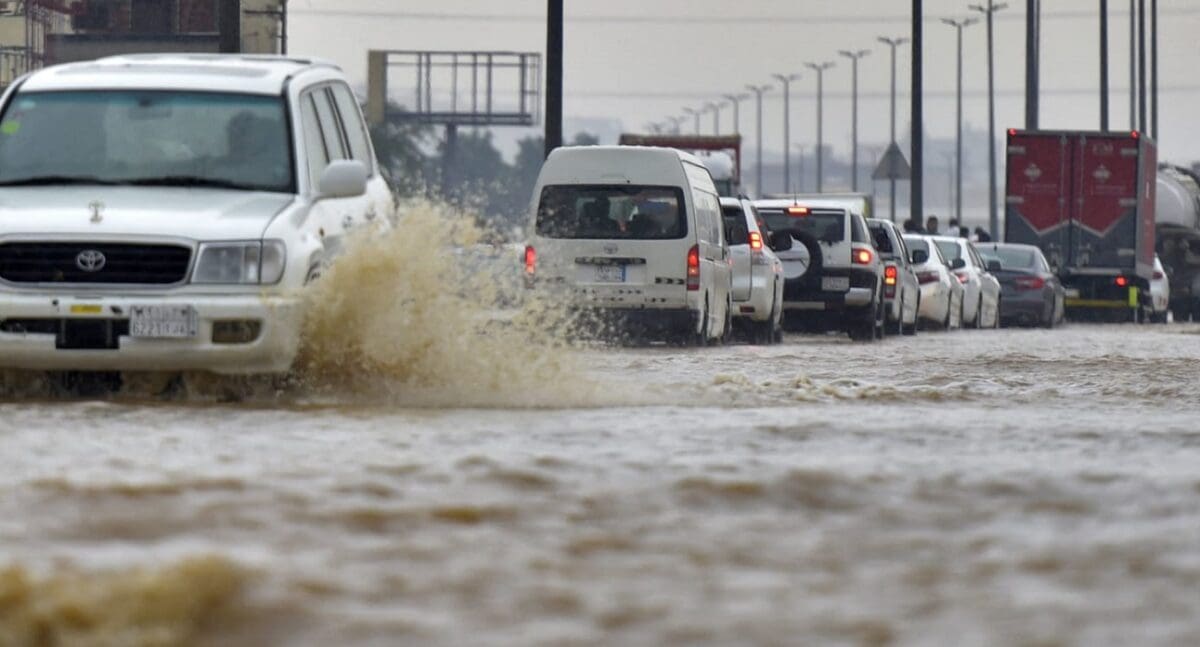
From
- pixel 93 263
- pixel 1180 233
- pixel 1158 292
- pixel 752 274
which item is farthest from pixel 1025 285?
pixel 93 263

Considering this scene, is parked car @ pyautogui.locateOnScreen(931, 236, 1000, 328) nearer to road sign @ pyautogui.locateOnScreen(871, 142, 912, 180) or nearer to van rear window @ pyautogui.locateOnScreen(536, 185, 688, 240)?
van rear window @ pyautogui.locateOnScreen(536, 185, 688, 240)

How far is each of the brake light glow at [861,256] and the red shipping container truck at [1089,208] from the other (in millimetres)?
13737

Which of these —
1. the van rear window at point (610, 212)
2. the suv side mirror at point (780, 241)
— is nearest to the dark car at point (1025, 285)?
the suv side mirror at point (780, 241)

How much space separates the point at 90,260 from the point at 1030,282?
27.3 meters

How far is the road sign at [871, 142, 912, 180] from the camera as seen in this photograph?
50500mm

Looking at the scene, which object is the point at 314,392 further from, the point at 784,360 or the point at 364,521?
the point at 784,360

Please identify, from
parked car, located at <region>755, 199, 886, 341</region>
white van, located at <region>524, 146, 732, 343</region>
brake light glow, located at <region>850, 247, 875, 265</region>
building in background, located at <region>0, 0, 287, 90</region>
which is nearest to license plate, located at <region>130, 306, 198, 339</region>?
white van, located at <region>524, 146, 732, 343</region>

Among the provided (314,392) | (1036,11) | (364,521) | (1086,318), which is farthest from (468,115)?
(364,521)

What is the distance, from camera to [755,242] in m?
25.9

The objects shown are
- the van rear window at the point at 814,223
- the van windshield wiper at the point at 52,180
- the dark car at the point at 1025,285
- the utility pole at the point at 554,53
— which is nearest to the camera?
the van windshield wiper at the point at 52,180

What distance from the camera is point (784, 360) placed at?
19641 mm

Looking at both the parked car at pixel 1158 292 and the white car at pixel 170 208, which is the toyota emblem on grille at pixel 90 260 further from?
the parked car at pixel 1158 292

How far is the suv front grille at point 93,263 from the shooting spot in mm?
11984

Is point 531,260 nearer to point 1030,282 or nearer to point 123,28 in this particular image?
point 1030,282
